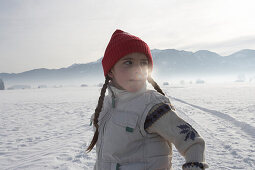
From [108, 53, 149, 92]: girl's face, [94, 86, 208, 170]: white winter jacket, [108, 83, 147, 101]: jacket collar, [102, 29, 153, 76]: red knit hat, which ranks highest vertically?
[102, 29, 153, 76]: red knit hat

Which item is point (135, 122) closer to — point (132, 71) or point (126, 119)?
point (126, 119)

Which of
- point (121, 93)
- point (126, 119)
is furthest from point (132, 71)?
point (126, 119)

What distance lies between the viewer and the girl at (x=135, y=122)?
1.08 metres

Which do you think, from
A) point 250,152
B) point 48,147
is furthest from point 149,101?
point 48,147

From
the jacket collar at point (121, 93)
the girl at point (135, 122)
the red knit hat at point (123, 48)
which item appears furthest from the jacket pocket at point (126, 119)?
the red knit hat at point (123, 48)

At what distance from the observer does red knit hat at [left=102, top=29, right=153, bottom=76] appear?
54.9 inches

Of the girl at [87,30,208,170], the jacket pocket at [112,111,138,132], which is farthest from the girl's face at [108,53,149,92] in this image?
the jacket pocket at [112,111,138,132]

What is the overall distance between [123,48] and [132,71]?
176mm

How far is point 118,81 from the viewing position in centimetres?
142

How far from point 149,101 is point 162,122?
15cm

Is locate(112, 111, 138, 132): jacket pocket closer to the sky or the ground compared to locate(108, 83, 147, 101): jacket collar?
closer to the ground

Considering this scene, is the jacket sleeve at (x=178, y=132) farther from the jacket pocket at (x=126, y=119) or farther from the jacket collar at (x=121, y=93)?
the jacket collar at (x=121, y=93)

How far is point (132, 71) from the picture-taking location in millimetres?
1354

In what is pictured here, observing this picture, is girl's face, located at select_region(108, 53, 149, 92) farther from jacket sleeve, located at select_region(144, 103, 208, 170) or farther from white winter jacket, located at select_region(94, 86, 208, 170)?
jacket sleeve, located at select_region(144, 103, 208, 170)
